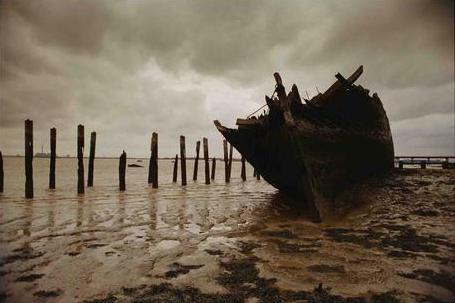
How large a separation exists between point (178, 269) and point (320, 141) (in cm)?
492

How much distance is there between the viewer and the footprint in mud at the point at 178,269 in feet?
13.8

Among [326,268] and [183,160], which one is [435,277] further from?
[183,160]

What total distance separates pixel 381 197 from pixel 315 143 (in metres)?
2.43

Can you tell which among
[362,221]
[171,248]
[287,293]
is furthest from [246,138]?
[287,293]

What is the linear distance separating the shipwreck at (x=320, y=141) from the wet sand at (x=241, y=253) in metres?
0.74

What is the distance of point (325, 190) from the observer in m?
7.79

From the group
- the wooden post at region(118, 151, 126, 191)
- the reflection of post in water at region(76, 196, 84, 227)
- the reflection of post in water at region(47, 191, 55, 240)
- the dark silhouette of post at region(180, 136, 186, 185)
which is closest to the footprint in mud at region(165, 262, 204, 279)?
the reflection of post in water at region(47, 191, 55, 240)

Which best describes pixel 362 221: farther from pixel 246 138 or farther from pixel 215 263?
pixel 246 138

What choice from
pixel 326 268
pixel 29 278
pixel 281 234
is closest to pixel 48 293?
pixel 29 278

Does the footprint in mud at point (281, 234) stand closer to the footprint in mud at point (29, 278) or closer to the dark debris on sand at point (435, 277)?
the dark debris on sand at point (435, 277)

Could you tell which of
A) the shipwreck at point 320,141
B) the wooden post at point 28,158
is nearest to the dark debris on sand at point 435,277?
the shipwreck at point 320,141

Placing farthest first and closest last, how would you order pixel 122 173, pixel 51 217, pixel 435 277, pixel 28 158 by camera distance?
pixel 122 173, pixel 28 158, pixel 51 217, pixel 435 277

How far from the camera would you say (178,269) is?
4438mm

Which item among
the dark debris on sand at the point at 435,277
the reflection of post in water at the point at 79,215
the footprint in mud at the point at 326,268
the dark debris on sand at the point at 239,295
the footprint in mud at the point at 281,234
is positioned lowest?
the dark debris on sand at the point at 239,295
